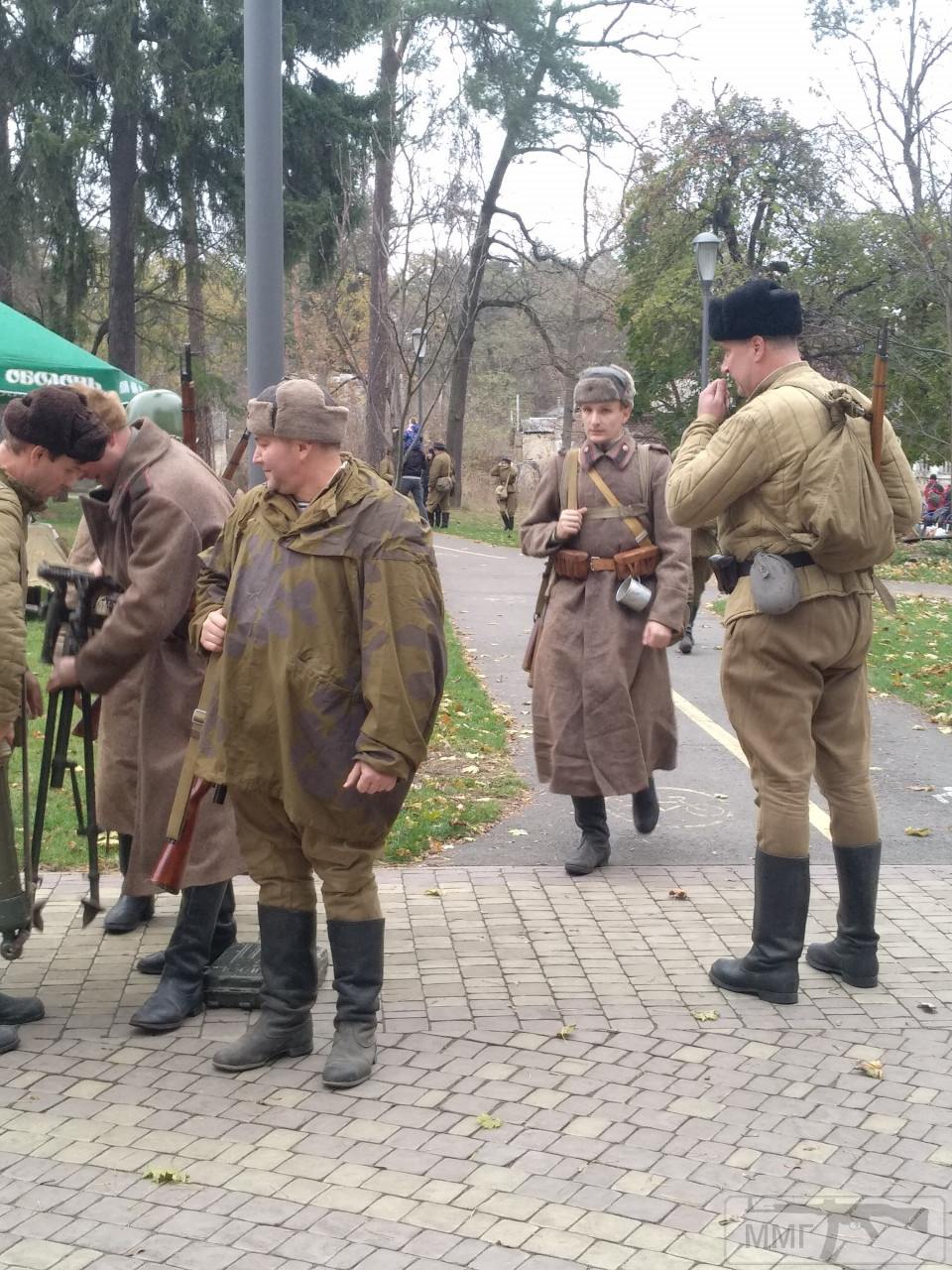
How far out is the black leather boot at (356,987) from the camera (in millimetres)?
4277

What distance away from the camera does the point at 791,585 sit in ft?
15.4

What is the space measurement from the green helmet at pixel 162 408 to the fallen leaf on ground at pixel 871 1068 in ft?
10.1

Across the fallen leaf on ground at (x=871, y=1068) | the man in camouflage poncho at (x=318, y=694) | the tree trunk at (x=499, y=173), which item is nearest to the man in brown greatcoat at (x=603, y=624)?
the fallen leaf on ground at (x=871, y=1068)

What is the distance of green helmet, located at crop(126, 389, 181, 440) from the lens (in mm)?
5293

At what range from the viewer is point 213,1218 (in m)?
3.48

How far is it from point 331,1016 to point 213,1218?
129 cm

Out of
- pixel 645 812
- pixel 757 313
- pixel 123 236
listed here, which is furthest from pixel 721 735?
pixel 123 236

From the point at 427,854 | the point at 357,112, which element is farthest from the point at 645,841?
the point at 357,112

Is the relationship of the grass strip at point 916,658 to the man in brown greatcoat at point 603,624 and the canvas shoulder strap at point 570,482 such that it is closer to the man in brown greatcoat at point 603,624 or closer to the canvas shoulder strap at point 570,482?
the man in brown greatcoat at point 603,624

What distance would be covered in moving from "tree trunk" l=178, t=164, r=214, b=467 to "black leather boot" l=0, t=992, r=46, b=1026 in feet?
68.9

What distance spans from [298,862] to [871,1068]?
1754 millimetres

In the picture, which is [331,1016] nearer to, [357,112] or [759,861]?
[759,861]

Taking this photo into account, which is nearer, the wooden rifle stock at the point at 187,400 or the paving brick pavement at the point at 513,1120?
the paving brick pavement at the point at 513,1120

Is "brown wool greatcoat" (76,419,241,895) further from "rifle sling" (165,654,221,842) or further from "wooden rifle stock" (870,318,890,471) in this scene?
"wooden rifle stock" (870,318,890,471)
